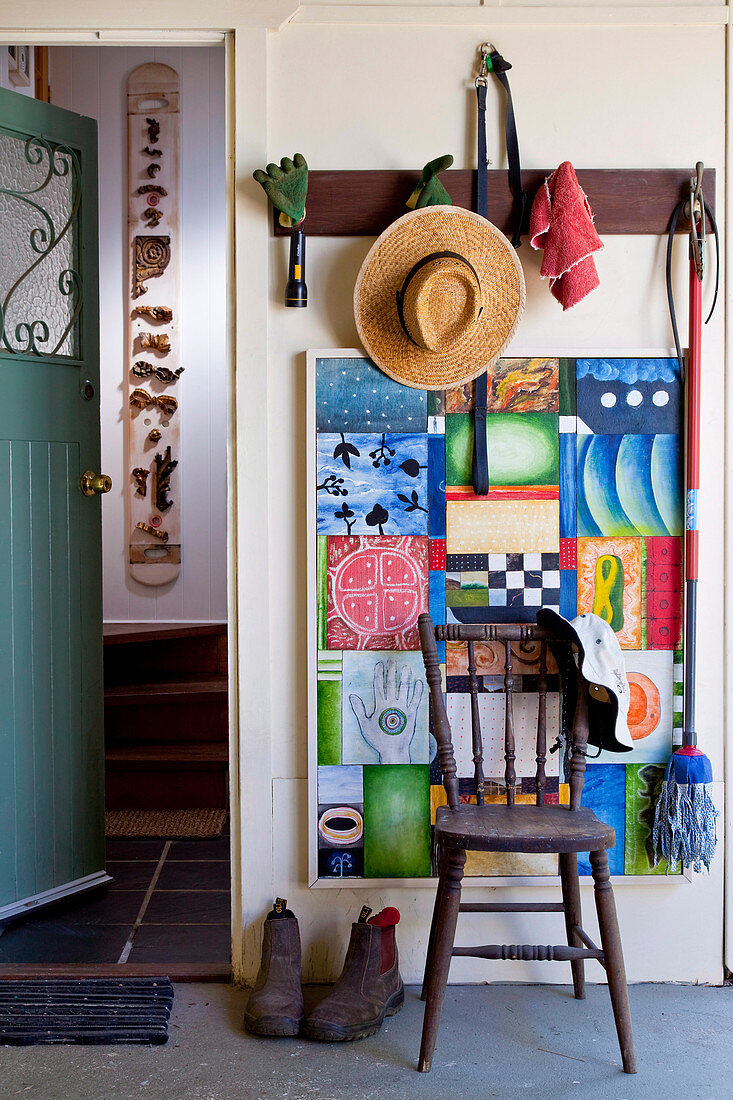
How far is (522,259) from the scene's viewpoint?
2.21 meters

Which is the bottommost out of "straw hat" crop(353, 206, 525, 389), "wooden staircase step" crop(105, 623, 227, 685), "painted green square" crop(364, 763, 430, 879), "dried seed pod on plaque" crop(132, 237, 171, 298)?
"painted green square" crop(364, 763, 430, 879)

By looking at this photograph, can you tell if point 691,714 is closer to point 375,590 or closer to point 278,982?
point 375,590

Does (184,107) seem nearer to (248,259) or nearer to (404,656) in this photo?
(248,259)

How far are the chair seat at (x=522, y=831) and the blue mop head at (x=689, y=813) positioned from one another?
25 centimetres

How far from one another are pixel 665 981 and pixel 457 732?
793 millimetres

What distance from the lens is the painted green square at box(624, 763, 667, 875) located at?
221 centimetres

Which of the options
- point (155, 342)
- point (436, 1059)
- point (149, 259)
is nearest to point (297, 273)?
point (436, 1059)

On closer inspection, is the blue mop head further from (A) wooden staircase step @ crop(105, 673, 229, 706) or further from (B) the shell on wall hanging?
(B) the shell on wall hanging

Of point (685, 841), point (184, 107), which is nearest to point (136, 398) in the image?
point (184, 107)

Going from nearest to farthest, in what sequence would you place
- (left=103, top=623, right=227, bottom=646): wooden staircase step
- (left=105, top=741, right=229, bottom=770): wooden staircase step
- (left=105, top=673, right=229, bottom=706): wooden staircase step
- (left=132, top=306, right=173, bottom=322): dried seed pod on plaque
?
(left=105, top=741, right=229, bottom=770): wooden staircase step < (left=105, top=673, right=229, bottom=706): wooden staircase step < (left=103, top=623, right=227, bottom=646): wooden staircase step < (left=132, top=306, right=173, bottom=322): dried seed pod on plaque

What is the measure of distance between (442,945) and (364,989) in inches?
10.1

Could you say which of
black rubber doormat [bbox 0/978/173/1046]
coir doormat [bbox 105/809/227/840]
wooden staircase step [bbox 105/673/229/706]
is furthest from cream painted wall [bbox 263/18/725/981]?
wooden staircase step [bbox 105/673/229/706]

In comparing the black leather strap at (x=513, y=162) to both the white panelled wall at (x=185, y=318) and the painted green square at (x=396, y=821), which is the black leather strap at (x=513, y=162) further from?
the white panelled wall at (x=185, y=318)

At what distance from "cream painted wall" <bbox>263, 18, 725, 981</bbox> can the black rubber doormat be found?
1.25ft
